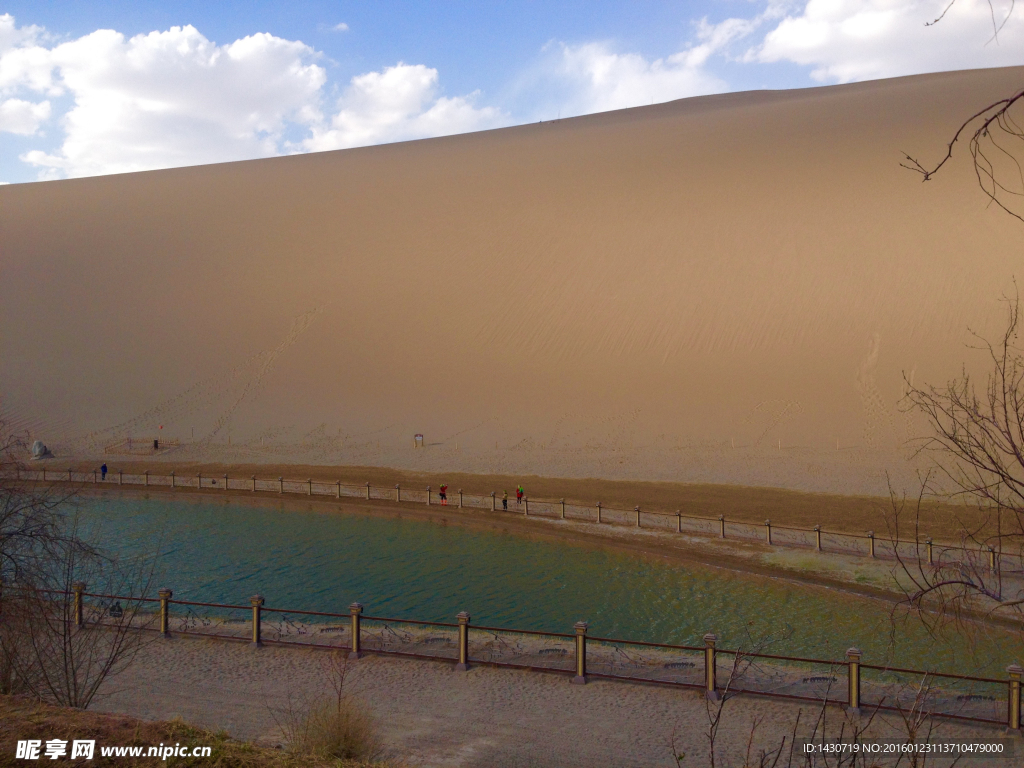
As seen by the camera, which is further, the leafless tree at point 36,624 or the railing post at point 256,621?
the railing post at point 256,621

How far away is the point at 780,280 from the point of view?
29703 mm

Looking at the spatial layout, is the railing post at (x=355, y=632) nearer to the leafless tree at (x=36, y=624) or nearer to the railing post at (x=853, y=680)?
the leafless tree at (x=36, y=624)

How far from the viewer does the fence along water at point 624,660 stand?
7.81m

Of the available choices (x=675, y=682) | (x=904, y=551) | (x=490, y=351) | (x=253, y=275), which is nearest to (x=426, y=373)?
(x=490, y=351)

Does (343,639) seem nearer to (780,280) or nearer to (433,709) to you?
(433,709)

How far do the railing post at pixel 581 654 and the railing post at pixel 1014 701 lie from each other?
3.99 m

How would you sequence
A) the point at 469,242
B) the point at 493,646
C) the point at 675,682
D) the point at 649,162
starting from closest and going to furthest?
the point at 675,682, the point at 493,646, the point at 469,242, the point at 649,162

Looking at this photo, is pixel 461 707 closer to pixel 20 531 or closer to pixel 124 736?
pixel 124 736

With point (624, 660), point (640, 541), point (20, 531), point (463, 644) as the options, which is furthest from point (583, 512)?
point (20, 531)

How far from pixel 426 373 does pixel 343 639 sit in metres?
19.6

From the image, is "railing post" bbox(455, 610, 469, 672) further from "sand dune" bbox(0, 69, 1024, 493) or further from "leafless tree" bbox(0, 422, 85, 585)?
"sand dune" bbox(0, 69, 1024, 493)

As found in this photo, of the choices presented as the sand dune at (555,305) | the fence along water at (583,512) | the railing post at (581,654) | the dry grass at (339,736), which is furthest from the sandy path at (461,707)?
the sand dune at (555,305)

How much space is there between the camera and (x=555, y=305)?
31781 mm

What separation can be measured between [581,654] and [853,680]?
2733 mm
